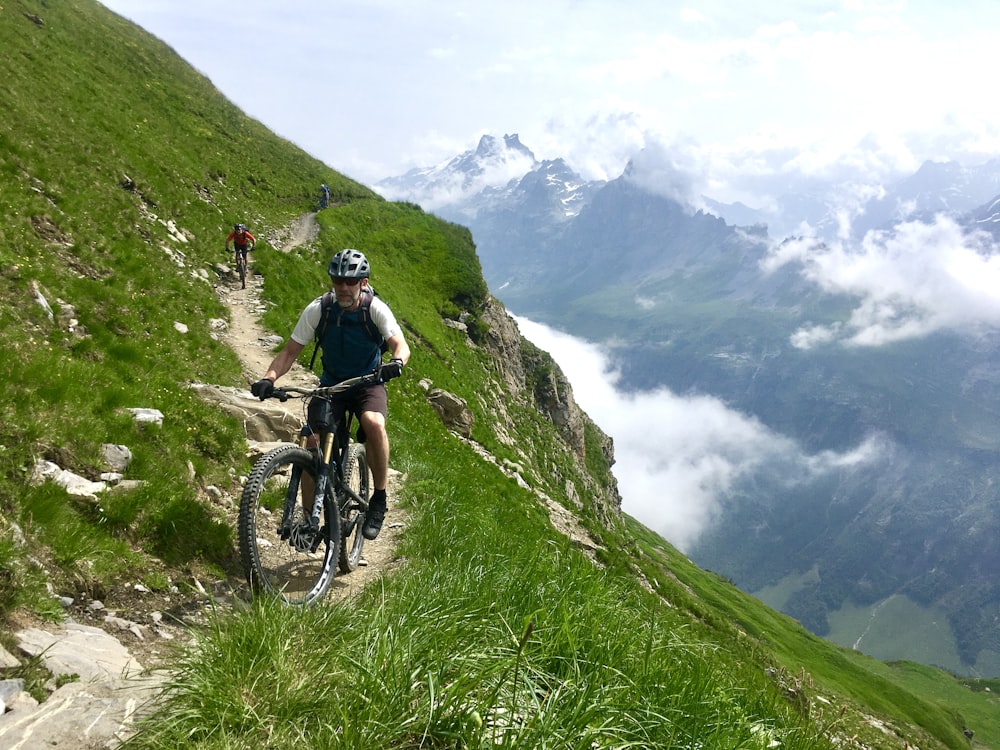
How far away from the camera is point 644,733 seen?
3.69 m

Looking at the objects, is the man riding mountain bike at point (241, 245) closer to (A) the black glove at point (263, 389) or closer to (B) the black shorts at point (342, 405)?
(B) the black shorts at point (342, 405)

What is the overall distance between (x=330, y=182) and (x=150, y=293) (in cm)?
5064

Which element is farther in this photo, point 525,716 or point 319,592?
point 319,592

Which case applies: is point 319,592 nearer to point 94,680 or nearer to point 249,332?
point 94,680

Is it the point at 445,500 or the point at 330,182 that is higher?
the point at 330,182

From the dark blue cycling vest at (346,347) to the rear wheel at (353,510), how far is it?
1000mm

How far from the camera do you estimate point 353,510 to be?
8031mm

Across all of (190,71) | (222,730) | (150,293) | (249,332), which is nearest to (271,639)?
(222,730)

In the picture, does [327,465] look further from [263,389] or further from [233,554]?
A: [233,554]

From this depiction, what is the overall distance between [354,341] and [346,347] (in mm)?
129

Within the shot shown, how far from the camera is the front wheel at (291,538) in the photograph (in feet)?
18.2

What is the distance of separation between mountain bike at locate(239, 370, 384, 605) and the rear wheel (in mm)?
14

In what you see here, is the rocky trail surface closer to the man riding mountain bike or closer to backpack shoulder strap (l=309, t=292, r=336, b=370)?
backpack shoulder strap (l=309, t=292, r=336, b=370)

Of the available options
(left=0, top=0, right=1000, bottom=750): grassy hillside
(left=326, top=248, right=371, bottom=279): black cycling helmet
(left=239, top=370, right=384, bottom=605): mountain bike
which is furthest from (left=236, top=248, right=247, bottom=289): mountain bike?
(left=326, top=248, right=371, bottom=279): black cycling helmet
